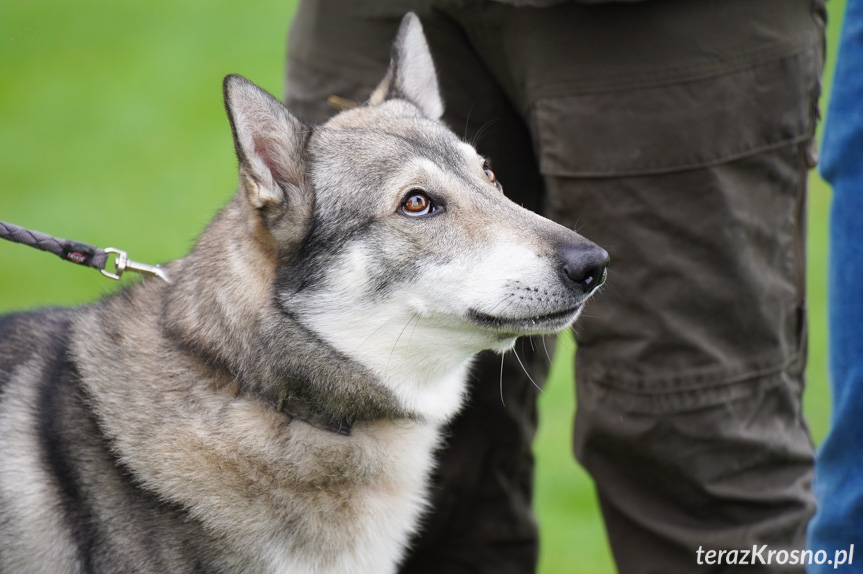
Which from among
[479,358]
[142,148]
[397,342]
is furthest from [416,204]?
[142,148]

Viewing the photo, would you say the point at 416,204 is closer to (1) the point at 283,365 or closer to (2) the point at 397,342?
(2) the point at 397,342

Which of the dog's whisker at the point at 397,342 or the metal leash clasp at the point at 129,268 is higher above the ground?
the metal leash clasp at the point at 129,268

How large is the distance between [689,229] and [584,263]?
1.80 ft

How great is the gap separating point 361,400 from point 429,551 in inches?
62.5

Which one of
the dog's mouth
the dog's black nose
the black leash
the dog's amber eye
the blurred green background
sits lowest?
the blurred green background

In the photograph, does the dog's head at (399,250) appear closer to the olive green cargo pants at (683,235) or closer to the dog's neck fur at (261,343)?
the dog's neck fur at (261,343)

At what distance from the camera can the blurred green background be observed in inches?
243

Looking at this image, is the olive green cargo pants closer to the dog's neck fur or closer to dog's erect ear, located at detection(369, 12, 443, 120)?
dog's erect ear, located at detection(369, 12, 443, 120)

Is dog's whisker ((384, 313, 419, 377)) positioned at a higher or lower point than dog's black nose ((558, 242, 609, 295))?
lower

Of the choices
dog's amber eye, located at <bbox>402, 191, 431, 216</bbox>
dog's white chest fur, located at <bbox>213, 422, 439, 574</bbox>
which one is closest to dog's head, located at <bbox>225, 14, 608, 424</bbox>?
dog's amber eye, located at <bbox>402, 191, 431, 216</bbox>

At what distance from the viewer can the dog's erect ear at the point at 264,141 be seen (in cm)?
274

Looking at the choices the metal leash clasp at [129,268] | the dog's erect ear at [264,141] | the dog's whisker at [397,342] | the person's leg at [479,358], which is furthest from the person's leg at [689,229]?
the metal leash clasp at [129,268]

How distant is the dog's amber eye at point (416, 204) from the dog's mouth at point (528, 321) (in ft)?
1.30

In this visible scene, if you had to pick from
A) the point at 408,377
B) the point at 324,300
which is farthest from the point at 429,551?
the point at 324,300
